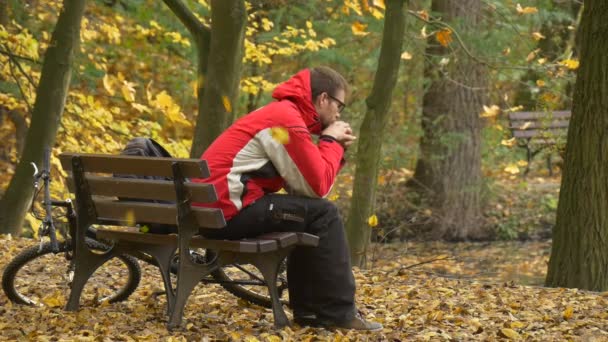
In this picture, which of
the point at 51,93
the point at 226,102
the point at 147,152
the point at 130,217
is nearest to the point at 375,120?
the point at 226,102

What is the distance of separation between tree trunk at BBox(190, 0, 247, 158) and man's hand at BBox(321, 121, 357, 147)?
9.25 ft

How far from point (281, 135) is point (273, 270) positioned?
2.44 ft

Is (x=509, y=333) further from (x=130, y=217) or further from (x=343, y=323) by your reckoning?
(x=130, y=217)

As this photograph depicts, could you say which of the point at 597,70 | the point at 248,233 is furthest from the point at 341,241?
the point at 597,70

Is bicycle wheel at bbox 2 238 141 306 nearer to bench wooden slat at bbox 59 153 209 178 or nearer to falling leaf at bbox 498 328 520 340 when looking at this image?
bench wooden slat at bbox 59 153 209 178

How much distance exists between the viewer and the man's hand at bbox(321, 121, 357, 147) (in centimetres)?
543

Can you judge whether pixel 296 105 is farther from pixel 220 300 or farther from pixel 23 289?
pixel 23 289

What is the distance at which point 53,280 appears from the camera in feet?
Result: 23.1

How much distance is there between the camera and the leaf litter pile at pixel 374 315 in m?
5.29

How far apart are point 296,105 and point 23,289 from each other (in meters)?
2.35

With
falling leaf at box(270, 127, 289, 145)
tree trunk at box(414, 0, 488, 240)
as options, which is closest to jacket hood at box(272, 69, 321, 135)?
falling leaf at box(270, 127, 289, 145)

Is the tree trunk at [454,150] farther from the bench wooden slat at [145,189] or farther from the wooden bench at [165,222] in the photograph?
the bench wooden slat at [145,189]

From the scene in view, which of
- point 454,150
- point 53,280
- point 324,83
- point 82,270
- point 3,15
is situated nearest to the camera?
point 324,83

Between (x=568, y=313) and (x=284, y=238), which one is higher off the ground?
(x=284, y=238)
